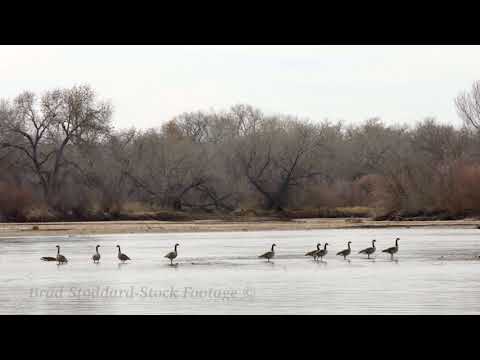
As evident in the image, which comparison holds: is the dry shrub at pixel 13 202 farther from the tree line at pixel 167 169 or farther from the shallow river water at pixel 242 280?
the shallow river water at pixel 242 280

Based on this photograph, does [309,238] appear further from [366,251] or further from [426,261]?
[426,261]

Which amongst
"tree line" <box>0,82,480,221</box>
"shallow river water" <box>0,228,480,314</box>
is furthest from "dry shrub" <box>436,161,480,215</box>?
"shallow river water" <box>0,228,480,314</box>

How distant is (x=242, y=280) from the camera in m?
20.2

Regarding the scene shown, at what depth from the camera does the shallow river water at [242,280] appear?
1581cm

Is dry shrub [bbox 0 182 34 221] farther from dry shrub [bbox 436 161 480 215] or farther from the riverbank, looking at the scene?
dry shrub [bbox 436 161 480 215]

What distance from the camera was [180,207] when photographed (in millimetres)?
63406

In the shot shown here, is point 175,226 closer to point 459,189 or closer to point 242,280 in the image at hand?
point 459,189

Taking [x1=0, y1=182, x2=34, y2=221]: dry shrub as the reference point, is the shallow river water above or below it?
below

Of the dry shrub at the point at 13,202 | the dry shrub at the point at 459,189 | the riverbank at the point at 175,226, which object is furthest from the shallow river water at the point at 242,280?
the dry shrub at the point at 13,202

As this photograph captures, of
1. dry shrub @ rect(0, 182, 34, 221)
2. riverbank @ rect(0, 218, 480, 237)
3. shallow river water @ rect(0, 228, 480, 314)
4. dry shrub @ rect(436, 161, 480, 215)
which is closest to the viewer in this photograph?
shallow river water @ rect(0, 228, 480, 314)

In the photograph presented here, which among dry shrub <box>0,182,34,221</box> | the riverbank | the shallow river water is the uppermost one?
dry shrub <box>0,182,34,221</box>

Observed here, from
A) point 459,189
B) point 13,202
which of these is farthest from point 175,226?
point 459,189

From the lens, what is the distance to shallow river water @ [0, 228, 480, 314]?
1581cm
